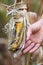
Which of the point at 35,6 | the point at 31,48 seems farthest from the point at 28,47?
the point at 35,6

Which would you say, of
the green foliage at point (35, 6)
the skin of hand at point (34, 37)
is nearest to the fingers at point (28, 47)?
the skin of hand at point (34, 37)

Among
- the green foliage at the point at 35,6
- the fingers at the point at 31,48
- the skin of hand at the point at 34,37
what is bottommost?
the fingers at the point at 31,48

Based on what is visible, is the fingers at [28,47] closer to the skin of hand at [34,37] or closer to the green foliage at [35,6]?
the skin of hand at [34,37]

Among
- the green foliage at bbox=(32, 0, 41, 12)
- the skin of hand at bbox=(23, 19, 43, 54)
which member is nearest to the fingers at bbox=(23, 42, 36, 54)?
the skin of hand at bbox=(23, 19, 43, 54)

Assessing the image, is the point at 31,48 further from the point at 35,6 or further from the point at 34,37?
the point at 35,6

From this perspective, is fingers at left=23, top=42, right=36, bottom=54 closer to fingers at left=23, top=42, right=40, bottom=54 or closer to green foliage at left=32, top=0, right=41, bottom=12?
fingers at left=23, top=42, right=40, bottom=54

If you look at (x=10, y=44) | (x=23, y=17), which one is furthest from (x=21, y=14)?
(x=10, y=44)

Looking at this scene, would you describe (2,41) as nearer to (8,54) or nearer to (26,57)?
(8,54)

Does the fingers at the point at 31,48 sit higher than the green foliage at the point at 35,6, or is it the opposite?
the green foliage at the point at 35,6
